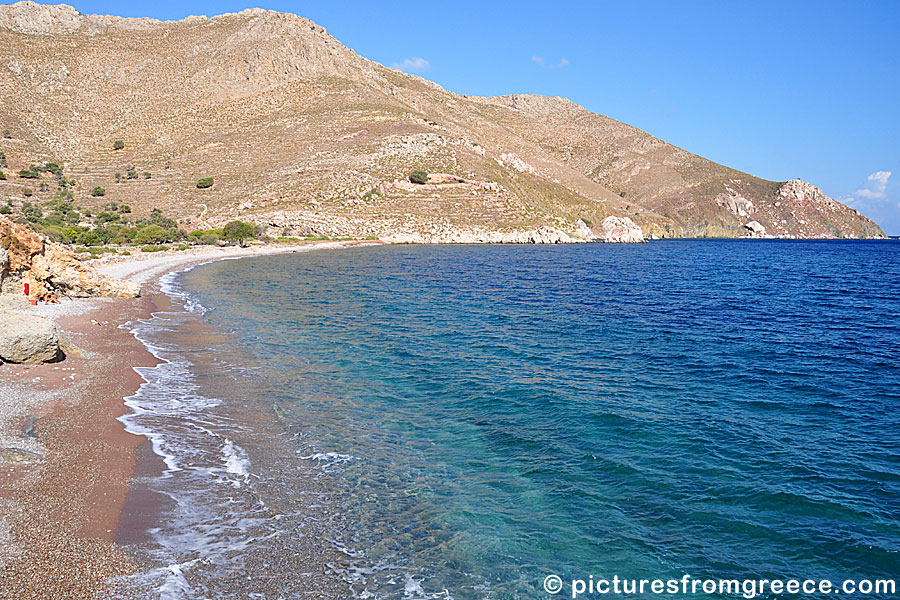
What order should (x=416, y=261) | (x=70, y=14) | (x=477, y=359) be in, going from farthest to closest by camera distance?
(x=70, y=14)
(x=416, y=261)
(x=477, y=359)

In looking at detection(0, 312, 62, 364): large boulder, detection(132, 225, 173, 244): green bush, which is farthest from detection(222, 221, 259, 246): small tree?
detection(0, 312, 62, 364): large boulder

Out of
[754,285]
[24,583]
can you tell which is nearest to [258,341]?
[24,583]

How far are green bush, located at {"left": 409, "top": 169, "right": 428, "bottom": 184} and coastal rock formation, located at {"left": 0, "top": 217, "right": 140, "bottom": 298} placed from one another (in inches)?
2635

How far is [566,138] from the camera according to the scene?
6895 inches

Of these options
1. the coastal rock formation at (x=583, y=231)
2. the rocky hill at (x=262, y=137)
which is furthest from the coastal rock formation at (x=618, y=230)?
the coastal rock formation at (x=583, y=231)

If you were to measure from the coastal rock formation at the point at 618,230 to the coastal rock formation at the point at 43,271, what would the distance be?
308 ft

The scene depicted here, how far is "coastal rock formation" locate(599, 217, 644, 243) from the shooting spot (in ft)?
355

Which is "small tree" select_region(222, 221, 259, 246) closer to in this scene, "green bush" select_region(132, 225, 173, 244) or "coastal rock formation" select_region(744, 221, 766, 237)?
"green bush" select_region(132, 225, 173, 244)

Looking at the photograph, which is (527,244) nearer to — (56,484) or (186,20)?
(56,484)

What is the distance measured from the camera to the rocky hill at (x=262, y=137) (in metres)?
81.1

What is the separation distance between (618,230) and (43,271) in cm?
10028

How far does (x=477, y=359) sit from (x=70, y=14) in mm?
158737

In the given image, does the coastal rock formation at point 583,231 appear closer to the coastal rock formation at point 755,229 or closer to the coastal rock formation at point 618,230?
the coastal rock formation at point 618,230

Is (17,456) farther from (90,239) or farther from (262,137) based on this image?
(262,137)
